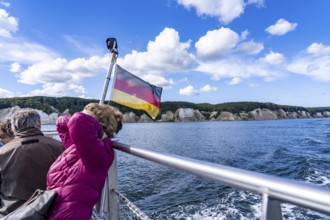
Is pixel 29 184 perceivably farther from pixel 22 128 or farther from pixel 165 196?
pixel 165 196

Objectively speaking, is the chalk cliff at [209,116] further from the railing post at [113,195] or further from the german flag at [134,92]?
the railing post at [113,195]

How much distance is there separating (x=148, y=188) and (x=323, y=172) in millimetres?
8829

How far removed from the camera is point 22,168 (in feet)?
8.41

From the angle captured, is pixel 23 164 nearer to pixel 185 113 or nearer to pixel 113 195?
pixel 113 195

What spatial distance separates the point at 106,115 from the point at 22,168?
939mm

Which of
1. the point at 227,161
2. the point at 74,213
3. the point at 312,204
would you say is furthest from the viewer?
the point at 227,161

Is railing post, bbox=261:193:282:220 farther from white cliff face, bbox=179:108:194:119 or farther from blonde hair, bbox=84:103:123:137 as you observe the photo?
white cliff face, bbox=179:108:194:119

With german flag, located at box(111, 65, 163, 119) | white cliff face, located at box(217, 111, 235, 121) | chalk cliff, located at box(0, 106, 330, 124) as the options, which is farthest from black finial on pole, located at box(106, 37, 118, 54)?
white cliff face, located at box(217, 111, 235, 121)

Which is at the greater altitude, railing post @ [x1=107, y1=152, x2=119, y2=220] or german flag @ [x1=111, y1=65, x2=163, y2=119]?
german flag @ [x1=111, y1=65, x2=163, y2=119]

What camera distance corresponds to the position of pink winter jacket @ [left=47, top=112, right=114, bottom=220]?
1.97 meters

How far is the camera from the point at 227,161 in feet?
66.3

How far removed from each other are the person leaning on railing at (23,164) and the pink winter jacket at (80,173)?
1.99ft

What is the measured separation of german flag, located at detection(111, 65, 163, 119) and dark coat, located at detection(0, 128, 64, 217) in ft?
5.59

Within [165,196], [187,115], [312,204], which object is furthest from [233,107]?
[312,204]
